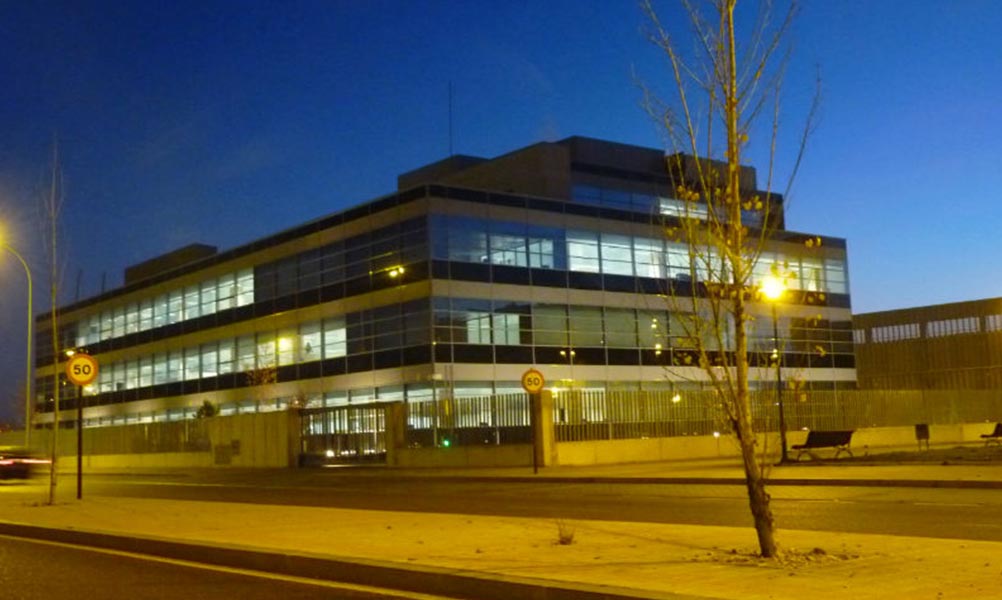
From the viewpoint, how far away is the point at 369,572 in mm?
11523

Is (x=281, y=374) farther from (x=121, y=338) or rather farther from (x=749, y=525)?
(x=749, y=525)

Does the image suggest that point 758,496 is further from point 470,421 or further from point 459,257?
point 459,257

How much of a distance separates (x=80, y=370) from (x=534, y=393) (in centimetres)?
1599

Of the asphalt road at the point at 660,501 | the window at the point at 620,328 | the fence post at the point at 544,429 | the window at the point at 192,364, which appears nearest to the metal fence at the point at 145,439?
the window at the point at 192,364

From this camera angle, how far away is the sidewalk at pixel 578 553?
948cm

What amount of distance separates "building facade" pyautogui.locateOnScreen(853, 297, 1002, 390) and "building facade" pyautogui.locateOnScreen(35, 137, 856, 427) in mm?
14384

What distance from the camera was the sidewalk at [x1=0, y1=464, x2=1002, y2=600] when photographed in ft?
31.1

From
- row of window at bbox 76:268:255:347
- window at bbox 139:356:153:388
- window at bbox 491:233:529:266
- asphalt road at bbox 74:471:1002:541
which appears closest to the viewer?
asphalt road at bbox 74:471:1002:541

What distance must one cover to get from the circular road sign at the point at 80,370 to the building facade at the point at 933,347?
65.6 m

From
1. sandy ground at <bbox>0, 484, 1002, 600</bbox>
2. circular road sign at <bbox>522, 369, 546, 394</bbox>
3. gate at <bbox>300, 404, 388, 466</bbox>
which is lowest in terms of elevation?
sandy ground at <bbox>0, 484, 1002, 600</bbox>

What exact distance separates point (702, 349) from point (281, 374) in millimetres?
50652

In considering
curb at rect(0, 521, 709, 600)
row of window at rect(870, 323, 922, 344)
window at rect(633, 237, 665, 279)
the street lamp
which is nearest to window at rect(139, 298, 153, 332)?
window at rect(633, 237, 665, 279)

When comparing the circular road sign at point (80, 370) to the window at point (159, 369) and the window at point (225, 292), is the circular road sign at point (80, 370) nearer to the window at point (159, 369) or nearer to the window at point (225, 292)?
the window at point (225, 292)

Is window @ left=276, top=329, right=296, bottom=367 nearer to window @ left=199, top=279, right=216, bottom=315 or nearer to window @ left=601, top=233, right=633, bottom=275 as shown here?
window @ left=199, top=279, right=216, bottom=315
